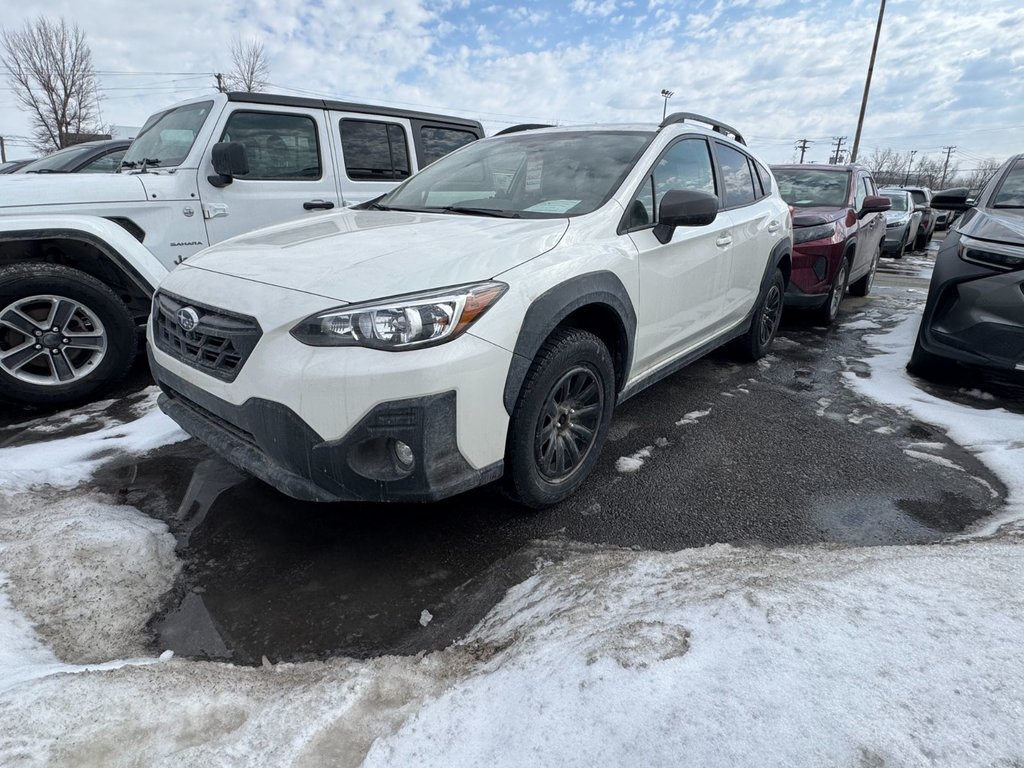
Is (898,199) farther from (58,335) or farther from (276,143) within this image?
(58,335)

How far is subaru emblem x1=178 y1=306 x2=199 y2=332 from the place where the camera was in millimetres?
2354

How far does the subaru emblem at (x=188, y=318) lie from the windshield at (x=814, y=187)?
265 inches

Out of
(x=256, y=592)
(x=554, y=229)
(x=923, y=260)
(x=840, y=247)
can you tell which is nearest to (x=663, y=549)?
(x=554, y=229)

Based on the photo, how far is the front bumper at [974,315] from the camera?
12.0ft

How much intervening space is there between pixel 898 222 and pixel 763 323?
33.1ft

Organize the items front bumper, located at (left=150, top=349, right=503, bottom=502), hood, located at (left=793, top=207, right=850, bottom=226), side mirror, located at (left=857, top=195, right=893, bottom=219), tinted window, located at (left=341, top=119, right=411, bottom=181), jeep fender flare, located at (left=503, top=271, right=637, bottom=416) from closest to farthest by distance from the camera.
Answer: front bumper, located at (left=150, top=349, right=503, bottom=502)
jeep fender flare, located at (left=503, top=271, right=637, bottom=416)
tinted window, located at (left=341, top=119, right=411, bottom=181)
hood, located at (left=793, top=207, right=850, bottom=226)
side mirror, located at (left=857, top=195, right=893, bottom=219)

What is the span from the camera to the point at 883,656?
1.46m

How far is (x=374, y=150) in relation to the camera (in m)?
5.32

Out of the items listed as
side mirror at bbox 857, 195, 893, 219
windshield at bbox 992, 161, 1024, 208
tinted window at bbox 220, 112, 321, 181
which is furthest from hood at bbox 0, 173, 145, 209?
side mirror at bbox 857, 195, 893, 219

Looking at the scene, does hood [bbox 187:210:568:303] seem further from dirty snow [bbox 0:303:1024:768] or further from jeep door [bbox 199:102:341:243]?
jeep door [bbox 199:102:341:243]

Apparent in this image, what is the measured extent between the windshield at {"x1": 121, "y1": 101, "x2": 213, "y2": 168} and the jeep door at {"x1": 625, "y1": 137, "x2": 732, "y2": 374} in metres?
3.49

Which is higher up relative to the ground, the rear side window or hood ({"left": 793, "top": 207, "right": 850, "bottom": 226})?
the rear side window

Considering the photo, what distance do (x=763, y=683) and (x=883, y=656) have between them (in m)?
0.32

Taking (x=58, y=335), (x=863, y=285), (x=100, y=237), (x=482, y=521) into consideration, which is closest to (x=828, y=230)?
(x=863, y=285)
